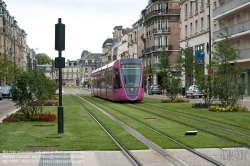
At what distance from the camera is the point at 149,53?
9494 centimetres

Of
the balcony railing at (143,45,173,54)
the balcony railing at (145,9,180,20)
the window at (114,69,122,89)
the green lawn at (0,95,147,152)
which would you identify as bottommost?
the green lawn at (0,95,147,152)

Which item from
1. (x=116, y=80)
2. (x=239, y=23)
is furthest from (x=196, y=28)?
(x=116, y=80)

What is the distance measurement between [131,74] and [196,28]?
3097cm

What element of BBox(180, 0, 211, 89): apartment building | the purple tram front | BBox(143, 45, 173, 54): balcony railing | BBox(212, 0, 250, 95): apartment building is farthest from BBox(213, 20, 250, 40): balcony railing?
BBox(143, 45, 173, 54): balcony railing

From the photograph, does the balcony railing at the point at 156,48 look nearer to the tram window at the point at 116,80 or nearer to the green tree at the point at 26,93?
the tram window at the point at 116,80

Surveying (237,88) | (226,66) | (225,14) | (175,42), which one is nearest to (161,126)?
(237,88)

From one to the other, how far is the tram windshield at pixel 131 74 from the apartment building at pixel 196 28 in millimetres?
19560

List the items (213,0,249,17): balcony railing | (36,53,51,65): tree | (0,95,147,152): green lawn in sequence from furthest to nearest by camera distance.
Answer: (36,53,51,65): tree, (213,0,249,17): balcony railing, (0,95,147,152): green lawn

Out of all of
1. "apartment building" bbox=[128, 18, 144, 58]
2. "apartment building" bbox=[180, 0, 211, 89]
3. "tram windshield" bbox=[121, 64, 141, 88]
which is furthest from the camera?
"apartment building" bbox=[128, 18, 144, 58]

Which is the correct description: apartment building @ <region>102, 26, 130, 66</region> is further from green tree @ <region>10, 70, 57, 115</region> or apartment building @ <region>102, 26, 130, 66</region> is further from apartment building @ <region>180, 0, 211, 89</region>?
green tree @ <region>10, 70, 57, 115</region>

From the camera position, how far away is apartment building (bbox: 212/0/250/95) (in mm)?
48844

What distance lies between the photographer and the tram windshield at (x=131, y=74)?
35.3 m

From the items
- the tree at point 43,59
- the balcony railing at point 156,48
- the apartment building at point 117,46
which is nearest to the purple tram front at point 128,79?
the balcony railing at point 156,48

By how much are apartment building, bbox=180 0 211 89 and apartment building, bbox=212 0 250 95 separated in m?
2.28
